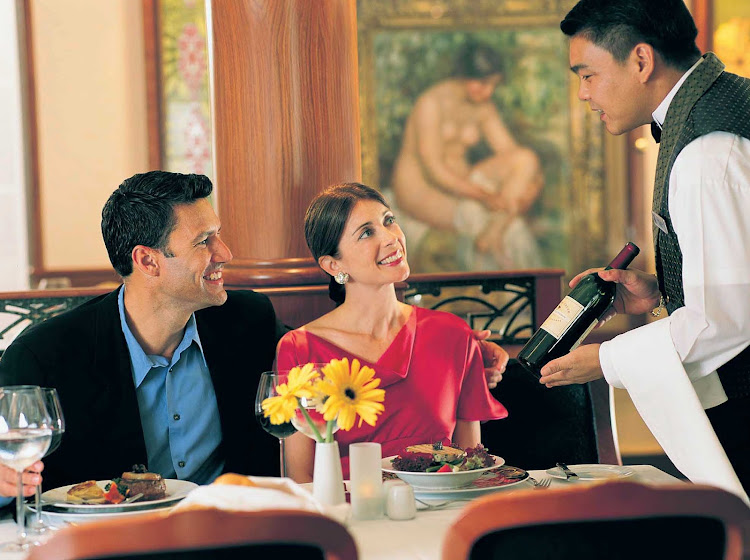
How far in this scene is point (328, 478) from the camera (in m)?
1.86

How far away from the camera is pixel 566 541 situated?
1.27 meters

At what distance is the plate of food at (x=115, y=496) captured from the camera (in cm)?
181

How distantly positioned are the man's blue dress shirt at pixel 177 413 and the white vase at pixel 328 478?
2.20 feet

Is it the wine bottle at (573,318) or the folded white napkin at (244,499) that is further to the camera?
the wine bottle at (573,318)

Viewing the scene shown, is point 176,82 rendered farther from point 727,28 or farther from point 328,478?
point 328,478

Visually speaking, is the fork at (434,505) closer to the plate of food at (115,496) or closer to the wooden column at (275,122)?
the plate of food at (115,496)

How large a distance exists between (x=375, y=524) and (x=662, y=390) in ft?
2.32

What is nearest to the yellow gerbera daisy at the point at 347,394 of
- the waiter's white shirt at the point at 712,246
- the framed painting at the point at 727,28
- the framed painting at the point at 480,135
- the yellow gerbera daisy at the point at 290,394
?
the yellow gerbera daisy at the point at 290,394

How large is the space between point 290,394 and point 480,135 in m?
5.82

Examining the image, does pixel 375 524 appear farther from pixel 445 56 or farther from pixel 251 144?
pixel 445 56

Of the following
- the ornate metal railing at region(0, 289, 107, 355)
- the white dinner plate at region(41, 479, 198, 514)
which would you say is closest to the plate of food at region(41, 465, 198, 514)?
the white dinner plate at region(41, 479, 198, 514)

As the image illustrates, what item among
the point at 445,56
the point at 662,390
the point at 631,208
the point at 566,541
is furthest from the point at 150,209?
the point at 631,208

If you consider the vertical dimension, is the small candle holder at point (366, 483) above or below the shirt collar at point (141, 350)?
below

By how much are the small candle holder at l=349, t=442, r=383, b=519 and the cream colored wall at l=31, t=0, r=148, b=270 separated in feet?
17.5
